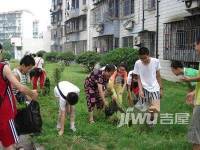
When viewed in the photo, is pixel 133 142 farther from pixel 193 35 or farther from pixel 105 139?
pixel 193 35

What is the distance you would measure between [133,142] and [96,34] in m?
35.8

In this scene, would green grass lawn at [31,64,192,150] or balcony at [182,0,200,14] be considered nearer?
green grass lawn at [31,64,192,150]

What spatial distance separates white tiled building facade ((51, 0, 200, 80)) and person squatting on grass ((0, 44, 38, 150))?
14.5 meters

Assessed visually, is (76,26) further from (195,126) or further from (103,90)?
(195,126)

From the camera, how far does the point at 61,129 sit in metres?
8.98

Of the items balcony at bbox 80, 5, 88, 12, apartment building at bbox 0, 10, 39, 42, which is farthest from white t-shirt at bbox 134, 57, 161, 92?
apartment building at bbox 0, 10, 39, 42

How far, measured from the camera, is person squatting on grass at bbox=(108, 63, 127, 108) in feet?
33.8

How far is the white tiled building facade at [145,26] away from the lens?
823 inches

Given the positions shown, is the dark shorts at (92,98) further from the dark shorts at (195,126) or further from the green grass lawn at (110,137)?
the dark shorts at (195,126)

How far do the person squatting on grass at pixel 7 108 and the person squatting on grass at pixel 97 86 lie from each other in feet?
13.2

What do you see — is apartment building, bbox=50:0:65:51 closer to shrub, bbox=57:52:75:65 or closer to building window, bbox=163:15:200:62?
shrub, bbox=57:52:75:65

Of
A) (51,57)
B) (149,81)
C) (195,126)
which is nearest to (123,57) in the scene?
(149,81)

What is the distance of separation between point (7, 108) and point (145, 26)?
22326 millimetres

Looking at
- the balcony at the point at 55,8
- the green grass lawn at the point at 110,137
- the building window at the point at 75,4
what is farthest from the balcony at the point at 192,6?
the balcony at the point at 55,8
